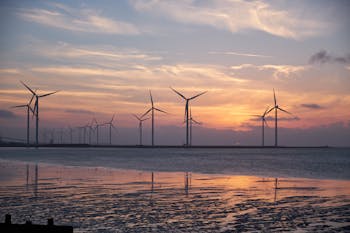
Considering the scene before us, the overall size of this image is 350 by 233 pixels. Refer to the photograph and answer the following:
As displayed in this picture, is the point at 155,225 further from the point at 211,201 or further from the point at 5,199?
the point at 5,199

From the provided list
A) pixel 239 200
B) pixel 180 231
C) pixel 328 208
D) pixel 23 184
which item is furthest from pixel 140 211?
pixel 23 184

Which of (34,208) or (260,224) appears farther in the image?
(34,208)

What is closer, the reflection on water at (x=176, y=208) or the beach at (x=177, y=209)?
the beach at (x=177, y=209)

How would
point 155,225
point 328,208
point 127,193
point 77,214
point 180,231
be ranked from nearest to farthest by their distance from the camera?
point 180,231, point 155,225, point 77,214, point 328,208, point 127,193

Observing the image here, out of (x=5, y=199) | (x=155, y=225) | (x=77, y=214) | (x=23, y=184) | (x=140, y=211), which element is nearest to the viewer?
(x=155, y=225)

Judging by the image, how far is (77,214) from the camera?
20.8 m

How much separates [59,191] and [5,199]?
5.22 metres

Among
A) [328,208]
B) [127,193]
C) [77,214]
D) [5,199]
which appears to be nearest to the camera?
[77,214]

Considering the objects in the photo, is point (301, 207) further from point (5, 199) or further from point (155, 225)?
point (5, 199)

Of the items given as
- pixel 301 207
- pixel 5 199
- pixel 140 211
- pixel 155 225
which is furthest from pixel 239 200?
pixel 5 199

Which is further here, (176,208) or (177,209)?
(176,208)

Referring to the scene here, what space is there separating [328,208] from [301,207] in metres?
1.41

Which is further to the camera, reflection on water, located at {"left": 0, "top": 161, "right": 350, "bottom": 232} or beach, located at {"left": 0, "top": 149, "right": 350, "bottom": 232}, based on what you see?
reflection on water, located at {"left": 0, "top": 161, "right": 350, "bottom": 232}

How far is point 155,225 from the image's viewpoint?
Result: 18.7 meters
